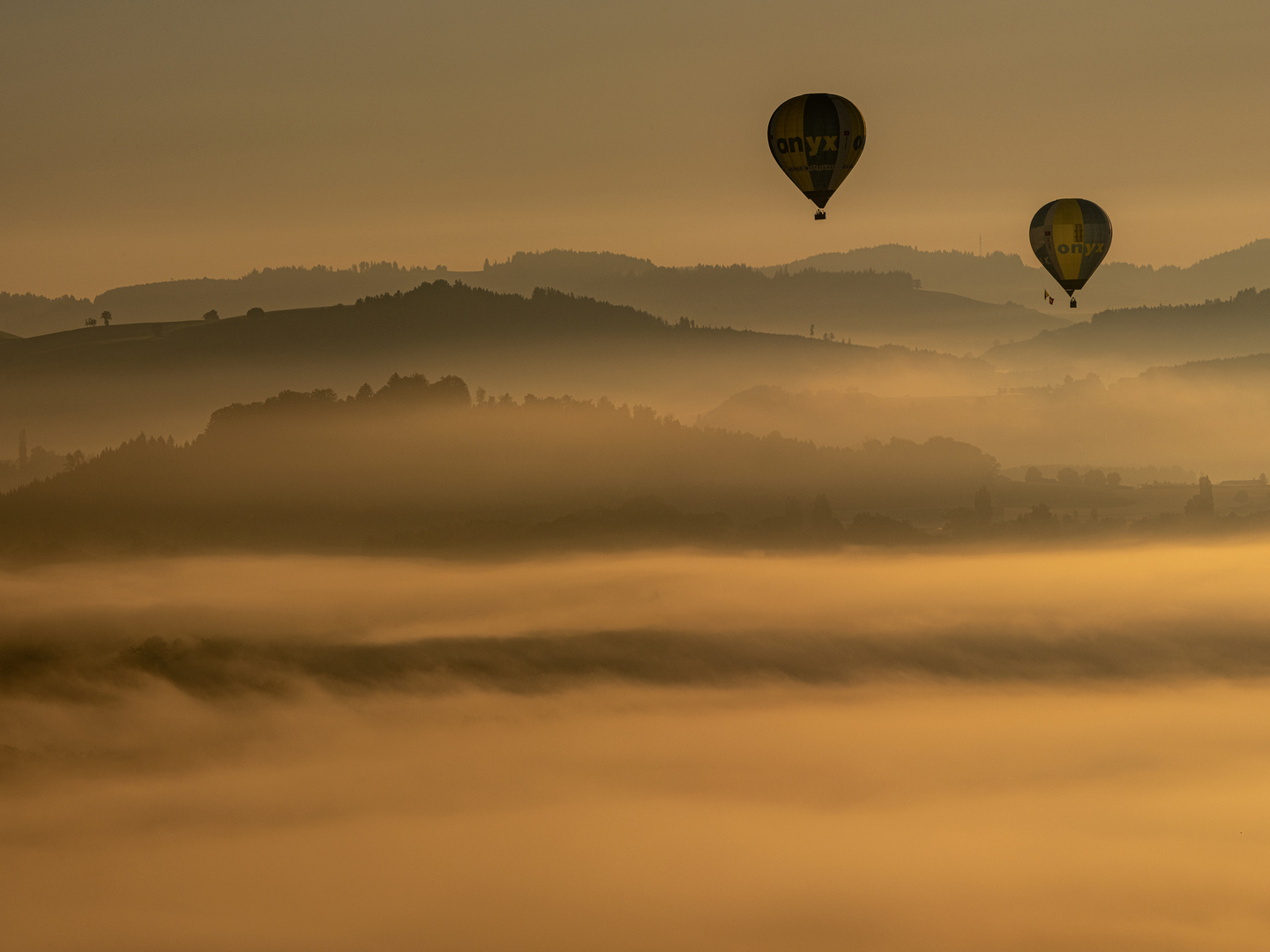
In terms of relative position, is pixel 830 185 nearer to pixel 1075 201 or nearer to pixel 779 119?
pixel 779 119

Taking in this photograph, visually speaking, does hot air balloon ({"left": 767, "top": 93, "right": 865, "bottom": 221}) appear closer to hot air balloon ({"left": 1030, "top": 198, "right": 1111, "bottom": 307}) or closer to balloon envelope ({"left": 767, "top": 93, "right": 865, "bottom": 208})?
A: balloon envelope ({"left": 767, "top": 93, "right": 865, "bottom": 208})

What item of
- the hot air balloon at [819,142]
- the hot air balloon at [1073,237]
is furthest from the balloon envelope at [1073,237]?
the hot air balloon at [819,142]

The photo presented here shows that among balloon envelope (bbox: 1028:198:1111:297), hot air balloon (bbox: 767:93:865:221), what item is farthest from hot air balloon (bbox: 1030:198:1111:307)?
hot air balloon (bbox: 767:93:865:221)

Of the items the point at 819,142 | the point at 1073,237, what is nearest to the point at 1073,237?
the point at 1073,237

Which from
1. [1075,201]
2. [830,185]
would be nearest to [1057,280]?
[1075,201]

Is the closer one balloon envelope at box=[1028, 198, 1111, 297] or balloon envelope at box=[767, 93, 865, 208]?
balloon envelope at box=[767, 93, 865, 208]

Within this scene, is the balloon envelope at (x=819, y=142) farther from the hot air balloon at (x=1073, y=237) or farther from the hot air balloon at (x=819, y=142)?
the hot air balloon at (x=1073, y=237)

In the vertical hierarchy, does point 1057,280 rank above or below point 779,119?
below

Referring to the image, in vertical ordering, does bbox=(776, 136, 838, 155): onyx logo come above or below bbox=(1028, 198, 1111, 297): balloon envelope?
above
